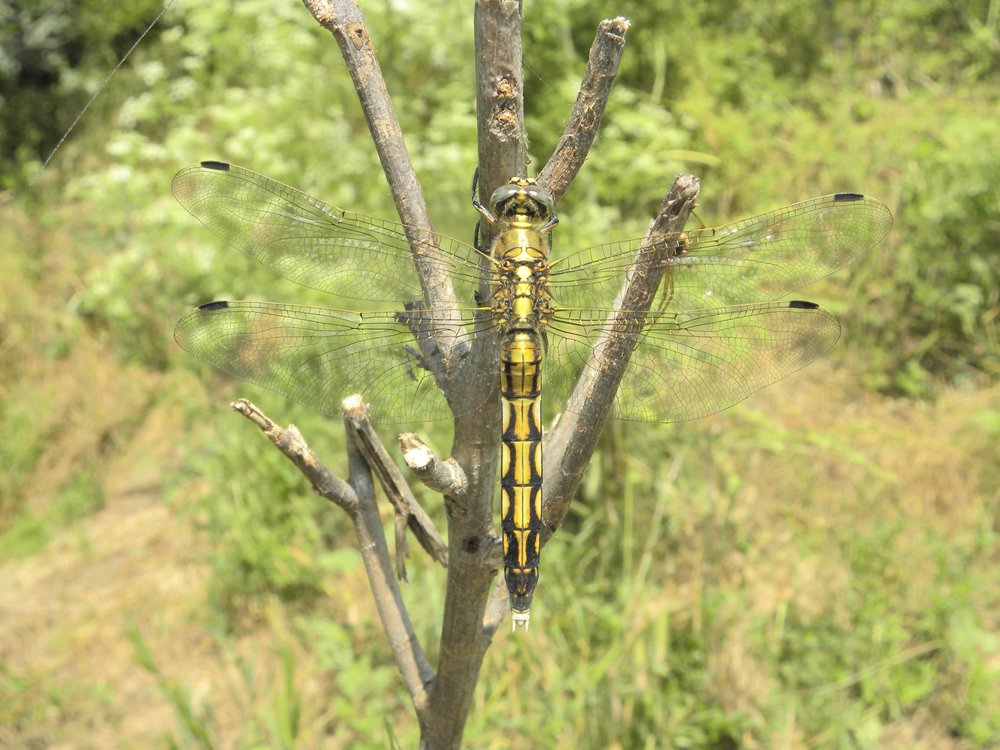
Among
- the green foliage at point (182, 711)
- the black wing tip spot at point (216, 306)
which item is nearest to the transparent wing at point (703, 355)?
the black wing tip spot at point (216, 306)

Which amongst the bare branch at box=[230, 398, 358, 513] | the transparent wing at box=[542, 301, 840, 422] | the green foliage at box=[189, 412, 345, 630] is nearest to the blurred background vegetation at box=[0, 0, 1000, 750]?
the green foliage at box=[189, 412, 345, 630]

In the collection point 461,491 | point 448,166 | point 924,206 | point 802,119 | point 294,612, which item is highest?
point 802,119

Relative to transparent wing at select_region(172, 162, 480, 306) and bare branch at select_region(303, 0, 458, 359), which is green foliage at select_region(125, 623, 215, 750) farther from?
bare branch at select_region(303, 0, 458, 359)

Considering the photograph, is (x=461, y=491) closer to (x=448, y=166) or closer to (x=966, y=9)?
(x=448, y=166)

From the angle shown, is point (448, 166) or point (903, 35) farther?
point (903, 35)

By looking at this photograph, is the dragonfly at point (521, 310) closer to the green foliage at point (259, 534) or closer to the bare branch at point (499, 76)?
the bare branch at point (499, 76)

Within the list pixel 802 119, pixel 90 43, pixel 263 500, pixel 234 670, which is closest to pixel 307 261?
pixel 263 500
